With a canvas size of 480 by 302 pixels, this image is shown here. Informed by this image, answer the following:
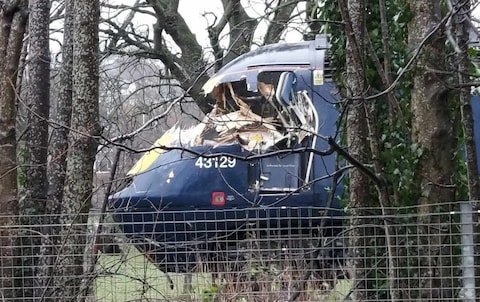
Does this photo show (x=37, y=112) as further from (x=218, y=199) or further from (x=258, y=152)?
(x=258, y=152)

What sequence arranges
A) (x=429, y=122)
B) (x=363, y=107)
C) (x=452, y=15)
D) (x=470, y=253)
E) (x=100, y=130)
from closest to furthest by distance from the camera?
(x=452, y=15) → (x=470, y=253) → (x=429, y=122) → (x=363, y=107) → (x=100, y=130)

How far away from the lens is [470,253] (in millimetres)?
5434

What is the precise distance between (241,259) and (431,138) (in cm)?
184

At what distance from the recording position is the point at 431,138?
19.1ft

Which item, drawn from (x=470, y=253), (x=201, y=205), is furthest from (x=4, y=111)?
(x=470, y=253)

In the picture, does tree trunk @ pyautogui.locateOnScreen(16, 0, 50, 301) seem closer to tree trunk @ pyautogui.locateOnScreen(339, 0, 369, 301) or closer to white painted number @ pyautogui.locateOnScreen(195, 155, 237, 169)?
white painted number @ pyautogui.locateOnScreen(195, 155, 237, 169)

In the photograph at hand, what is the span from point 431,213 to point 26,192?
4.75 meters

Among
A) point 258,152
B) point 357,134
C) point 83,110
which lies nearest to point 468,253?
point 357,134

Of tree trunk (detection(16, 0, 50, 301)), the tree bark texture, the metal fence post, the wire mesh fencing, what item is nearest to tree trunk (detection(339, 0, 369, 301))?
the wire mesh fencing

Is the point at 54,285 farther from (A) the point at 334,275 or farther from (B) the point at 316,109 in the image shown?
(B) the point at 316,109

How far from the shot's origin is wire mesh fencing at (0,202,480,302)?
18.8 feet

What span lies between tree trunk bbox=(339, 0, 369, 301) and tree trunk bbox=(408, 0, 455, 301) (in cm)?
45

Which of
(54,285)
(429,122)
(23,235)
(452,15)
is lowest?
(54,285)

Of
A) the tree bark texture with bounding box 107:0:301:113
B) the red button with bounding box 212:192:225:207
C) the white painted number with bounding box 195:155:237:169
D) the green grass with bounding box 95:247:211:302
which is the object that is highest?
the tree bark texture with bounding box 107:0:301:113
